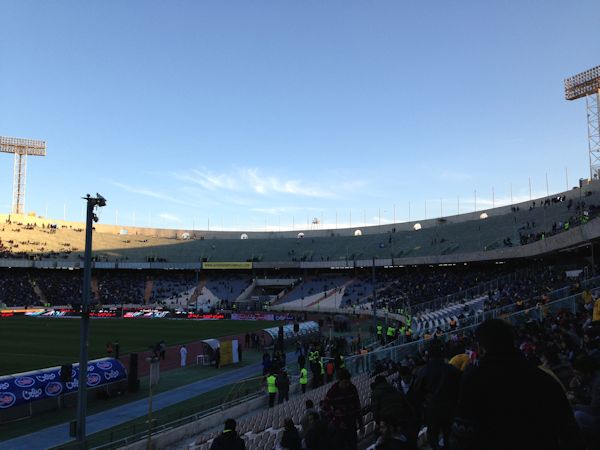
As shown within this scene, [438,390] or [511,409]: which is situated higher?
[511,409]

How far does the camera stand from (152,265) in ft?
287

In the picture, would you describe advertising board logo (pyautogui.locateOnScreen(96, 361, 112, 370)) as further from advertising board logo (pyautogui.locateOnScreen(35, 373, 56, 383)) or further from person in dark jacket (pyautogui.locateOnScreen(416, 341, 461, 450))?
person in dark jacket (pyautogui.locateOnScreen(416, 341, 461, 450))

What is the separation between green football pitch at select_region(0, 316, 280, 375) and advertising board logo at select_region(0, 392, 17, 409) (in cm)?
913

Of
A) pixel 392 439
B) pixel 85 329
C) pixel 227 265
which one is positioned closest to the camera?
pixel 392 439

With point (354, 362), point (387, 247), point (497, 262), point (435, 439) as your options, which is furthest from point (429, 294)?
point (435, 439)

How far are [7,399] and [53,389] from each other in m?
1.96

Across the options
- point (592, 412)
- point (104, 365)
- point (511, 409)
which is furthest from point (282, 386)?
point (511, 409)

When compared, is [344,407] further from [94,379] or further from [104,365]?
[104,365]

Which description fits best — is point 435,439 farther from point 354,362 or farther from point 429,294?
point 429,294

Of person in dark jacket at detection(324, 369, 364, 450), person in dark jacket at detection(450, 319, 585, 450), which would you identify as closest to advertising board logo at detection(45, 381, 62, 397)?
person in dark jacket at detection(324, 369, 364, 450)

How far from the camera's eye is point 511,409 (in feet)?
9.17

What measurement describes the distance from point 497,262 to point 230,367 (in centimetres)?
4557

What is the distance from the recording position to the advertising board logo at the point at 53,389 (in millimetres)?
19188

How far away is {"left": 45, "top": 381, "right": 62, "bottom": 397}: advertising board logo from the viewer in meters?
19.2
